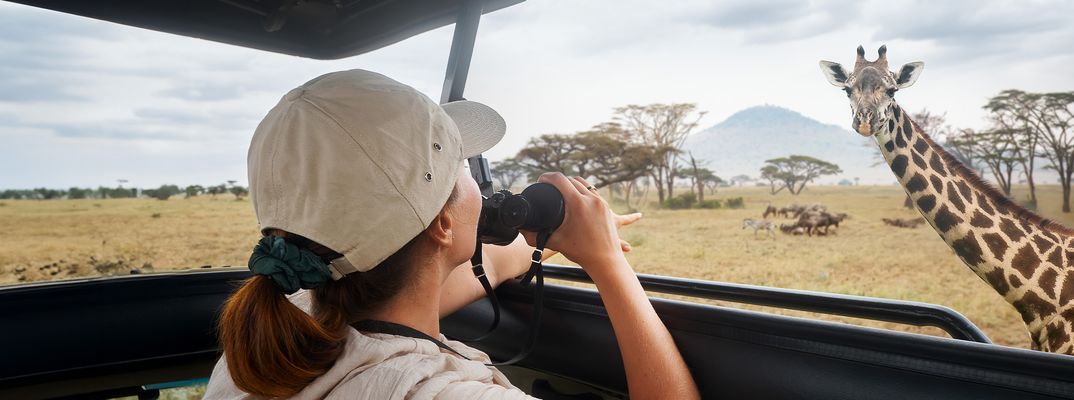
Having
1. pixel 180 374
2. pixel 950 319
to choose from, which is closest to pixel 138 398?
pixel 180 374

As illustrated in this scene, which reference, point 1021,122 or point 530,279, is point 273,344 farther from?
point 1021,122

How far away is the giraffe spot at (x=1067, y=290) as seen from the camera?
1643mm

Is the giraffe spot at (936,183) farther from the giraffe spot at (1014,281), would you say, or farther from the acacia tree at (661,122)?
the acacia tree at (661,122)

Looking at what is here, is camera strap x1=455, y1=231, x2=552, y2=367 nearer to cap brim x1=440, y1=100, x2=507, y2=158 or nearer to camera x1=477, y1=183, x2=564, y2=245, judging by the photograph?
camera x1=477, y1=183, x2=564, y2=245

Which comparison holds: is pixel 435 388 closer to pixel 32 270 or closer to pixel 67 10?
pixel 67 10

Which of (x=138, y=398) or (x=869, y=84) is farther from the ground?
(x=869, y=84)

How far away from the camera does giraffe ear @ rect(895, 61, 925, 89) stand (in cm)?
171

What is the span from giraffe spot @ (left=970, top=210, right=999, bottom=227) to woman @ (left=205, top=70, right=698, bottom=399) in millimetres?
1740

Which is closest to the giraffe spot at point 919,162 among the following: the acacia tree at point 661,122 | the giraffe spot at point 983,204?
the giraffe spot at point 983,204

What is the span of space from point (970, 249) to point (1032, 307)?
21 cm

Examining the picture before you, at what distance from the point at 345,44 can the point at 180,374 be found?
1.03 meters

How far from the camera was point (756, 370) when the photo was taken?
0.89 metres

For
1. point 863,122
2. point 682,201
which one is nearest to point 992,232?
point 863,122

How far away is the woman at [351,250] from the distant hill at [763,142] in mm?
5695
